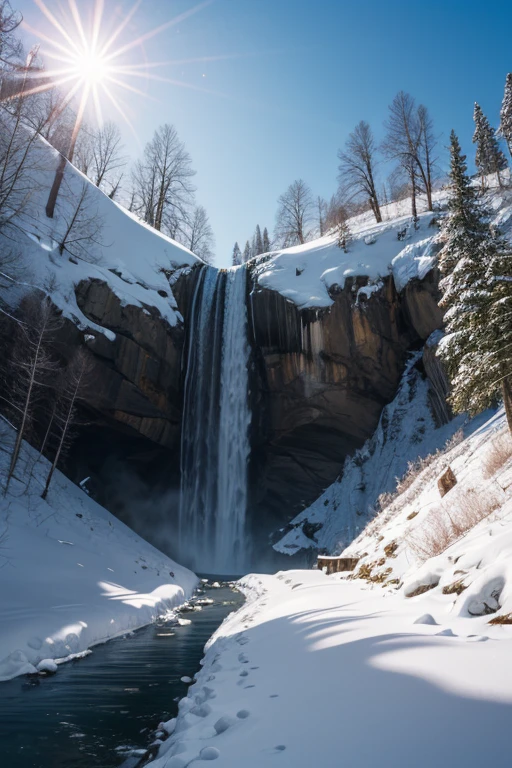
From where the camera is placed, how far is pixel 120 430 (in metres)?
25.0

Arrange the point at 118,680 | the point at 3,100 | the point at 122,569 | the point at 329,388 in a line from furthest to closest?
the point at 329,388
the point at 122,569
the point at 3,100
the point at 118,680

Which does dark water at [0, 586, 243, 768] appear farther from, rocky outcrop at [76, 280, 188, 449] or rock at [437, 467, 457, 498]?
rocky outcrop at [76, 280, 188, 449]

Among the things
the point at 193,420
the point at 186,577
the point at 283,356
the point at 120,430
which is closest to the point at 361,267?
the point at 283,356

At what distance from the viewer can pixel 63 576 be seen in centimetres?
1082

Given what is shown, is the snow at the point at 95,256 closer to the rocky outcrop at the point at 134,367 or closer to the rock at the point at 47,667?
the rocky outcrop at the point at 134,367

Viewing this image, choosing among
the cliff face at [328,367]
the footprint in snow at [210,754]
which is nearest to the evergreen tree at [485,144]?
the cliff face at [328,367]

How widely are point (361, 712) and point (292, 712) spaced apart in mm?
604

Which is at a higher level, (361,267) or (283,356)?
(361,267)

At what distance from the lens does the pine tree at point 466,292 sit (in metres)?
11.7

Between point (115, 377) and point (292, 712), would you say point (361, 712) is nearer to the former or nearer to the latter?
point (292, 712)

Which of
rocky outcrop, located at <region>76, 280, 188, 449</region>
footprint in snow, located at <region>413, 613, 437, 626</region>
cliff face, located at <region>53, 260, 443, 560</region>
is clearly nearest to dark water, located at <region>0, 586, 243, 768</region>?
footprint in snow, located at <region>413, 613, 437, 626</region>

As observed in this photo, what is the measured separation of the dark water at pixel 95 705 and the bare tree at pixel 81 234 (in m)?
20.3

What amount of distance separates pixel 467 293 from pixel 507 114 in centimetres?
3427

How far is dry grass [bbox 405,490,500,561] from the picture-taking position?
276 inches
